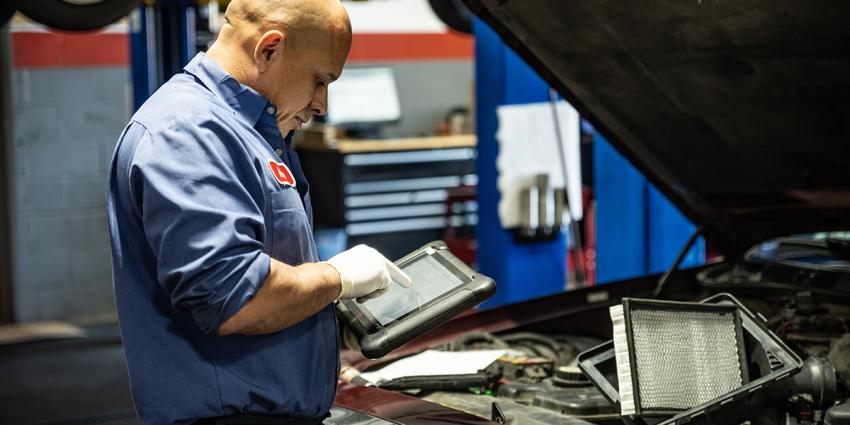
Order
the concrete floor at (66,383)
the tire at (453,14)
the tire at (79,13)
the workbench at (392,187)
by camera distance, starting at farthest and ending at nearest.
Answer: the workbench at (392,187) → the tire at (453,14) → the concrete floor at (66,383) → the tire at (79,13)

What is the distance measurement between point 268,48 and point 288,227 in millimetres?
239

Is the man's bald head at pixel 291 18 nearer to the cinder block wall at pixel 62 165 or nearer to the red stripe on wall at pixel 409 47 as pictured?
the cinder block wall at pixel 62 165

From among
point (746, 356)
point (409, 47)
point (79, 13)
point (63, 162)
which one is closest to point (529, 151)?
point (79, 13)

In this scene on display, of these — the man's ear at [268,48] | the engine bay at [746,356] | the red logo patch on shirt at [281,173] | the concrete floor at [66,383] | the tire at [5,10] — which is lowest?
the concrete floor at [66,383]

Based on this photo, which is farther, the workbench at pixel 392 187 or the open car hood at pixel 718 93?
the workbench at pixel 392 187

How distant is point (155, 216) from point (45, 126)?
4.85 meters

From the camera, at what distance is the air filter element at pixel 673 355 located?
175 centimetres

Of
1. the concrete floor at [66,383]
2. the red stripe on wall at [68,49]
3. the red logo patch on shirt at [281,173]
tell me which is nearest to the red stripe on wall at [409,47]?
the red stripe on wall at [68,49]

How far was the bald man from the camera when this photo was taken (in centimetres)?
140

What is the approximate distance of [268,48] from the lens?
1534 millimetres

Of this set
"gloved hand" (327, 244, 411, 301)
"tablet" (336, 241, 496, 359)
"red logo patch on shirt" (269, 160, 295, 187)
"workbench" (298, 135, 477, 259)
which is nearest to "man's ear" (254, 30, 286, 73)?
"red logo patch on shirt" (269, 160, 295, 187)

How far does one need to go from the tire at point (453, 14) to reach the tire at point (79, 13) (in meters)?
1.17

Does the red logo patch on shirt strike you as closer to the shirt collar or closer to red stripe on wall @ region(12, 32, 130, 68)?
the shirt collar

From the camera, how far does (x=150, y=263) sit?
1499 millimetres
